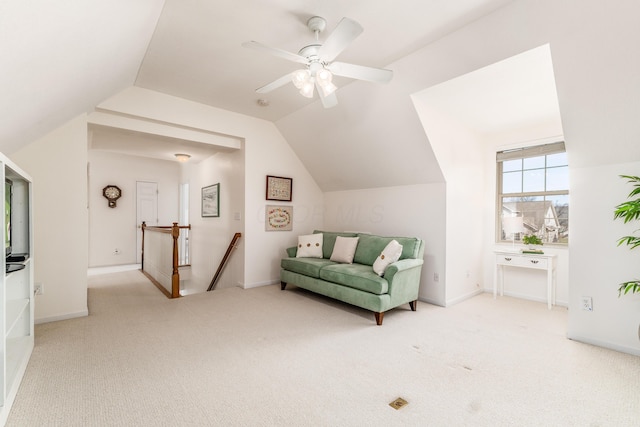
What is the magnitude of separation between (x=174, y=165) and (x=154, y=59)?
5.23 m

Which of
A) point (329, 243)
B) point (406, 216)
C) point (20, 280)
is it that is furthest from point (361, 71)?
point (20, 280)

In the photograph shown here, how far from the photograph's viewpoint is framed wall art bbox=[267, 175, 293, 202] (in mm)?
4938

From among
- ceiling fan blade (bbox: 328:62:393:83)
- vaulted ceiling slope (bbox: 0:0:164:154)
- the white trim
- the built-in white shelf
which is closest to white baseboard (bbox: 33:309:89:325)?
the built-in white shelf

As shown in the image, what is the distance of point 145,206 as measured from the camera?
736 centimetres

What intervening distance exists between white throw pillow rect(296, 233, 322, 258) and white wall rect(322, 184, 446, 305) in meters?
0.74

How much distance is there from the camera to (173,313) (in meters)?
3.52

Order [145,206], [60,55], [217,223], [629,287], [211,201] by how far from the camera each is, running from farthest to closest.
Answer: [145,206]
[211,201]
[217,223]
[629,287]
[60,55]

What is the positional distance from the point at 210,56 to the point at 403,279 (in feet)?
10.3

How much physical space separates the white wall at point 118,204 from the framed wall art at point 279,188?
13.6 feet

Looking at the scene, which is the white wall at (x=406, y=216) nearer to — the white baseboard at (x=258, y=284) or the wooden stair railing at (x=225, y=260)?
the white baseboard at (x=258, y=284)

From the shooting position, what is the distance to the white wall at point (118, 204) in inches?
264

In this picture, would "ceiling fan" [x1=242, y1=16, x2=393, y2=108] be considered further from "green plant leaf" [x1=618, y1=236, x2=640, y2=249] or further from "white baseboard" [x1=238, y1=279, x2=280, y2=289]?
"white baseboard" [x1=238, y1=279, x2=280, y2=289]

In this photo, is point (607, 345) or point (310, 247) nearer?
point (607, 345)

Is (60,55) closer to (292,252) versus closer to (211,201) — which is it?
(292,252)
